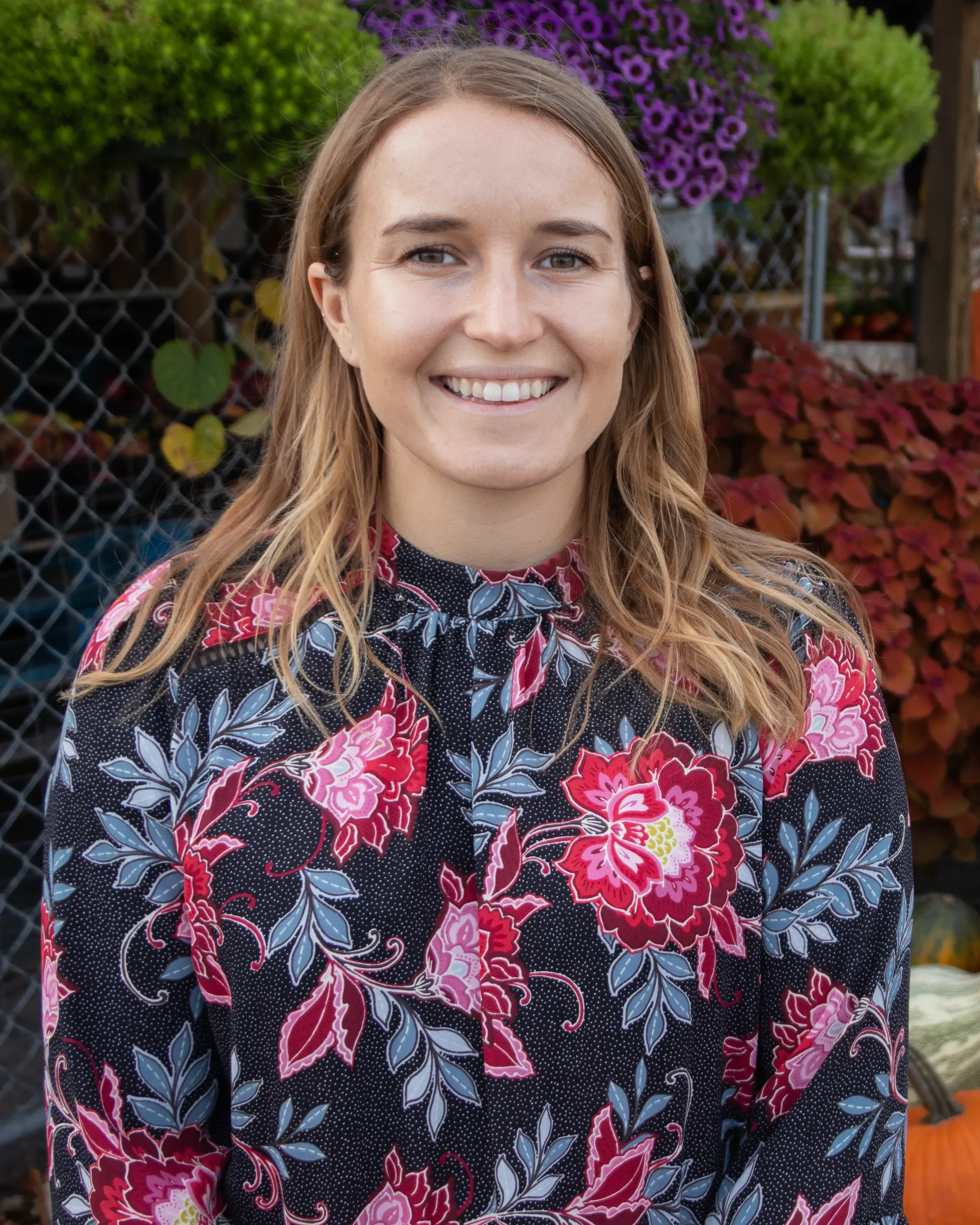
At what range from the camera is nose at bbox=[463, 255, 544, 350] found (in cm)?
119

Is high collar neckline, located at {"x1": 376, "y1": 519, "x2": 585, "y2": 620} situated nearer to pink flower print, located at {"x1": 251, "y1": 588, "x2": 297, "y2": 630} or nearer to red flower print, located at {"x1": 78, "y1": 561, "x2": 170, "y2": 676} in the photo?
pink flower print, located at {"x1": 251, "y1": 588, "x2": 297, "y2": 630}

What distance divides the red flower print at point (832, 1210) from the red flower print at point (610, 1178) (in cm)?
15

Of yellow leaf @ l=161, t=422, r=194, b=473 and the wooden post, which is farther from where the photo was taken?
the wooden post

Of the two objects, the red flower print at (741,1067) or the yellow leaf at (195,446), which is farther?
the yellow leaf at (195,446)

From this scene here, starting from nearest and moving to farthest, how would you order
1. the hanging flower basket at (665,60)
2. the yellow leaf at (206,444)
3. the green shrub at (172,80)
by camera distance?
the green shrub at (172,80) < the hanging flower basket at (665,60) < the yellow leaf at (206,444)

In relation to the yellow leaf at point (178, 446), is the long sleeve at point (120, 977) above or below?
below

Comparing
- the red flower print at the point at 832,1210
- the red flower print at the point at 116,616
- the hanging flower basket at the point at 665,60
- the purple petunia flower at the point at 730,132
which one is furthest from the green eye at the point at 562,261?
the purple petunia flower at the point at 730,132

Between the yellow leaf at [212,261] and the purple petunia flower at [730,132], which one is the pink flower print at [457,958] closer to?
the yellow leaf at [212,261]

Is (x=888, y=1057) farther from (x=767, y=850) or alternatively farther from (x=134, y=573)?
(x=134, y=573)

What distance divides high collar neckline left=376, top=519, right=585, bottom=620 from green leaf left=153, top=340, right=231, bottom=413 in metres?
1.13

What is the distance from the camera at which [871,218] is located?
605cm

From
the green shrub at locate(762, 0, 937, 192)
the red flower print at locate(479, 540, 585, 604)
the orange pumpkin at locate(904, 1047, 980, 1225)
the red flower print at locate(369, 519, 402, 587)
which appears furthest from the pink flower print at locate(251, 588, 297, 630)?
the green shrub at locate(762, 0, 937, 192)

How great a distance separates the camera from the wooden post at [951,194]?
3.82 metres

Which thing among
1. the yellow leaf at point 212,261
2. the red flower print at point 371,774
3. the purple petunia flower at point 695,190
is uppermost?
the purple petunia flower at point 695,190
